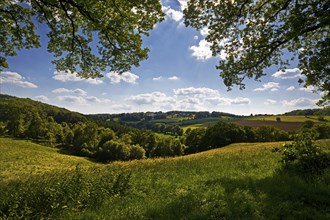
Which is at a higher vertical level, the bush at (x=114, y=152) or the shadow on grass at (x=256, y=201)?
the shadow on grass at (x=256, y=201)

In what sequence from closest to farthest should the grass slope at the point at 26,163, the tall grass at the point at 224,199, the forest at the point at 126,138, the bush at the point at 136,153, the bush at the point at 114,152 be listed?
the tall grass at the point at 224,199
the grass slope at the point at 26,163
the forest at the point at 126,138
the bush at the point at 114,152
the bush at the point at 136,153

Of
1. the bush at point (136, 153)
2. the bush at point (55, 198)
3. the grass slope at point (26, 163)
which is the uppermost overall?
the bush at point (55, 198)

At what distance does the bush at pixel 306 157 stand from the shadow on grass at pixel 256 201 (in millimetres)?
868

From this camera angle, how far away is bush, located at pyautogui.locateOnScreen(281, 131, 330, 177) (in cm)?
1043

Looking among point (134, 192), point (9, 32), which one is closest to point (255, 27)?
point (134, 192)

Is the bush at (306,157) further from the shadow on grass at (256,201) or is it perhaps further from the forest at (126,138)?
the forest at (126,138)

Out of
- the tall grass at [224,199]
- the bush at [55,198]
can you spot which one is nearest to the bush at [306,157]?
the tall grass at [224,199]

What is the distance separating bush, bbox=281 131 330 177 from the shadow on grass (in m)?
0.87

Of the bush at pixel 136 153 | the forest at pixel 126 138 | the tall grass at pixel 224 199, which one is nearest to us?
the tall grass at pixel 224 199

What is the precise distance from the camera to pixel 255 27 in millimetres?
15117

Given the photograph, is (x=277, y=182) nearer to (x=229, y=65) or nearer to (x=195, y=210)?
(x=195, y=210)

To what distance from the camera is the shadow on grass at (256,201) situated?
721 centimetres

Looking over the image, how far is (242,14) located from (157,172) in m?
10.6

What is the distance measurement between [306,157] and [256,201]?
4253 mm
